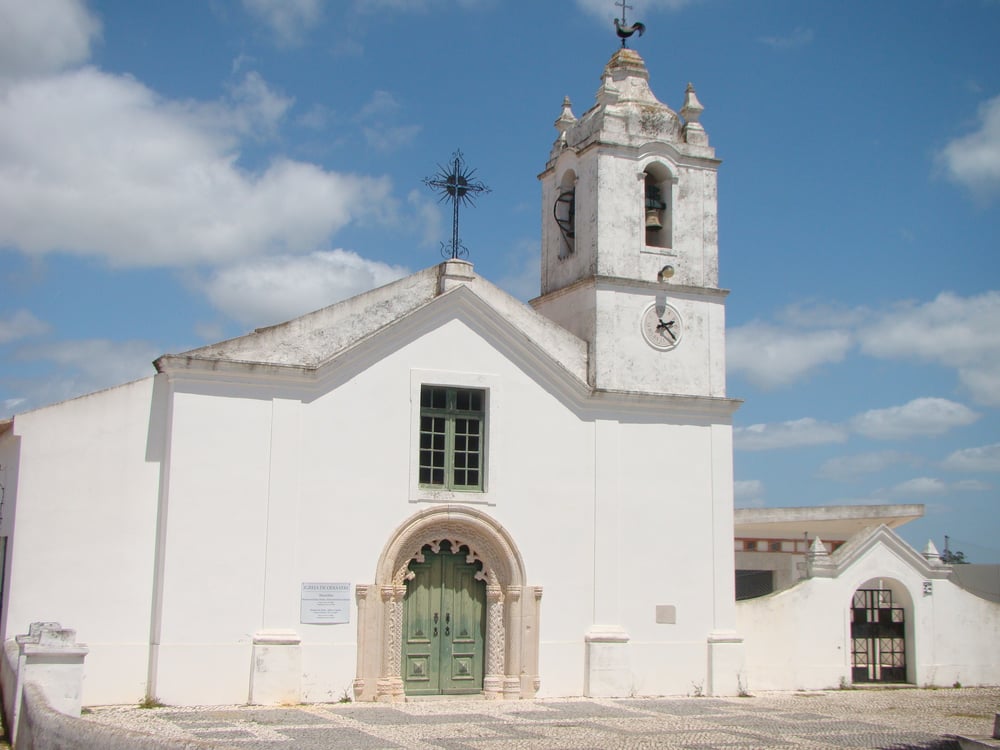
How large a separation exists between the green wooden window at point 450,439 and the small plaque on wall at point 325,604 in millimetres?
2009

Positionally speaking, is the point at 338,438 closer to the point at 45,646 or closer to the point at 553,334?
the point at 553,334

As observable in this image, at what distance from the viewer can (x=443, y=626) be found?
54.9 ft

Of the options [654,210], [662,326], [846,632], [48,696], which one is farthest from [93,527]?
[846,632]

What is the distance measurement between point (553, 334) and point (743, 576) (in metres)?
8.88

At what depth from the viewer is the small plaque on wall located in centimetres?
1570

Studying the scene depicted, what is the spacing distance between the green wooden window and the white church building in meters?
0.04

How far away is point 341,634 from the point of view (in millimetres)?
15820

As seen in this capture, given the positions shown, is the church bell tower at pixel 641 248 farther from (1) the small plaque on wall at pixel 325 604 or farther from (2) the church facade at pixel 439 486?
(1) the small plaque on wall at pixel 325 604

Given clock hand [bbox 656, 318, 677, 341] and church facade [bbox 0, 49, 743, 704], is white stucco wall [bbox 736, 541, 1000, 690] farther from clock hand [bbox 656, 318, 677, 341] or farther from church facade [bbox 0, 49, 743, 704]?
clock hand [bbox 656, 318, 677, 341]

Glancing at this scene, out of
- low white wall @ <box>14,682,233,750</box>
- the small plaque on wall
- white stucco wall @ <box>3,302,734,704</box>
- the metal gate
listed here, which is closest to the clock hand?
white stucco wall @ <box>3,302,734,704</box>

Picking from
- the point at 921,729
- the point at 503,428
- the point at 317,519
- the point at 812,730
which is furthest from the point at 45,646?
the point at 921,729

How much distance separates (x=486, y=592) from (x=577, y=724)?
3.15 metres

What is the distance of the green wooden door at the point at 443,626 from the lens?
16406mm

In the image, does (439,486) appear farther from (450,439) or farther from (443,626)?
(443,626)
